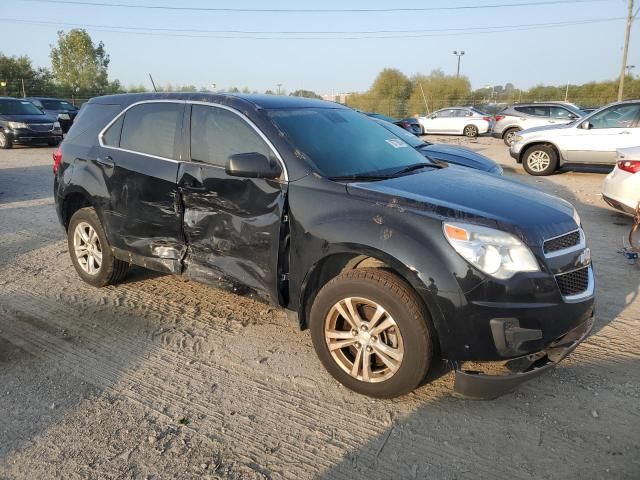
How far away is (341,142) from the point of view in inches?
150

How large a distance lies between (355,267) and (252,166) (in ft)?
3.12

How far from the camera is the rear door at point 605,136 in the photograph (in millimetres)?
10570

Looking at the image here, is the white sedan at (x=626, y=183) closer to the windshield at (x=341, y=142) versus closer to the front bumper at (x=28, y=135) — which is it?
the windshield at (x=341, y=142)

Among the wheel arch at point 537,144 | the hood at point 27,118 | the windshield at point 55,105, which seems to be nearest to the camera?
the wheel arch at point 537,144

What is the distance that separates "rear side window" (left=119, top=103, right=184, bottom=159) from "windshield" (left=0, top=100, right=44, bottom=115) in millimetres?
15744

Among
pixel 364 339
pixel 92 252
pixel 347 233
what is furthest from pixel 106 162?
pixel 364 339

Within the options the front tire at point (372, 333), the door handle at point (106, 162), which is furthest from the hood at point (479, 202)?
the door handle at point (106, 162)

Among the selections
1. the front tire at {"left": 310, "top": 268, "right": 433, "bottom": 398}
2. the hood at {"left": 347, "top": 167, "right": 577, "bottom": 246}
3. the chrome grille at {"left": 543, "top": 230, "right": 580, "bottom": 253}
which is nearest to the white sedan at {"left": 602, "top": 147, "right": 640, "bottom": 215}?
the hood at {"left": 347, "top": 167, "right": 577, "bottom": 246}

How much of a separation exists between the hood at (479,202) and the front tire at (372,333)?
18.4 inches

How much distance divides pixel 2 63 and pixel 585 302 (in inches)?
1941

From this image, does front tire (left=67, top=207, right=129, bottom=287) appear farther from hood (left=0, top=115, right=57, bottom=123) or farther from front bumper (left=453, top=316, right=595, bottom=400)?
hood (left=0, top=115, right=57, bottom=123)

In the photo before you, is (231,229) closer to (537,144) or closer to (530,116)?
(537,144)

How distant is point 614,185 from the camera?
270 inches

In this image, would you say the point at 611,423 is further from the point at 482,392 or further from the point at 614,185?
the point at 614,185
